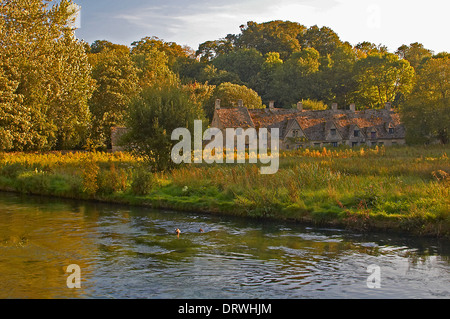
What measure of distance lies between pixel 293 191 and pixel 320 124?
6144cm

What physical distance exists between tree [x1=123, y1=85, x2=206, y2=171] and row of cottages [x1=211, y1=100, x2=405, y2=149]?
40.1 m

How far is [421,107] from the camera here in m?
69.8

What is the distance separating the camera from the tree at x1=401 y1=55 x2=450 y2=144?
2704 inches

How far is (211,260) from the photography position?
17.9 metres

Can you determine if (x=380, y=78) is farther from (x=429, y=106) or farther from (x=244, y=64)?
(x=429, y=106)

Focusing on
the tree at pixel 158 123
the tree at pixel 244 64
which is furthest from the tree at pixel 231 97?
A: the tree at pixel 158 123

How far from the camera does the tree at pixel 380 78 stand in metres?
103

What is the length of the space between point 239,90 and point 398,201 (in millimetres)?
74460

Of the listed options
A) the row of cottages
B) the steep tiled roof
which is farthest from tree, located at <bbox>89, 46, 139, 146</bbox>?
the steep tiled roof

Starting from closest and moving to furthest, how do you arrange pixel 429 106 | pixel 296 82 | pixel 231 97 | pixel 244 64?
pixel 429 106 → pixel 231 97 → pixel 296 82 → pixel 244 64

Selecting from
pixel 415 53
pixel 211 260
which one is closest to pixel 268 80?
pixel 415 53

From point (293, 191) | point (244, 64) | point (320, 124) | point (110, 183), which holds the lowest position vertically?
point (110, 183)
